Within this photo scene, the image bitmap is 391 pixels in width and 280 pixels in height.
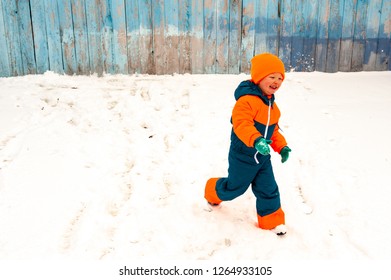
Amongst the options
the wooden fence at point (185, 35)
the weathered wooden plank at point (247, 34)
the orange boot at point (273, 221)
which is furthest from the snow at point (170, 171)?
the weathered wooden plank at point (247, 34)

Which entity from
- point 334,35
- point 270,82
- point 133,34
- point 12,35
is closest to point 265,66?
point 270,82

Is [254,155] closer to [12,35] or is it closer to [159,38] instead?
[159,38]

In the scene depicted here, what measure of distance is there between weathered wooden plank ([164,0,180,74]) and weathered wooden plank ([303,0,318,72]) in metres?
1.53

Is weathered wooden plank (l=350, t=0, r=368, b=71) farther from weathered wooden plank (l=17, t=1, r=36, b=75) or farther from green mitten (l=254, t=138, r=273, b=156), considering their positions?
weathered wooden plank (l=17, t=1, r=36, b=75)

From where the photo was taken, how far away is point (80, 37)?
191 inches

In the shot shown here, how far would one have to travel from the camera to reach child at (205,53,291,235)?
2266mm

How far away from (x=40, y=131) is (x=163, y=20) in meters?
2.08

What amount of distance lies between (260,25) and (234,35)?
0.33m

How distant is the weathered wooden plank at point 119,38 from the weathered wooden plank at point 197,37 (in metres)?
0.78

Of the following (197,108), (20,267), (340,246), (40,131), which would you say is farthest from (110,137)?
(340,246)

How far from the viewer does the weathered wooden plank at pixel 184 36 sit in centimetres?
489

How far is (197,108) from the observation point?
422 cm

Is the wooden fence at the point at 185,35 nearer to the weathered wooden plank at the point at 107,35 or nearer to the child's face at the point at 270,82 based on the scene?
the weathered wooden plank at the point at 107,35

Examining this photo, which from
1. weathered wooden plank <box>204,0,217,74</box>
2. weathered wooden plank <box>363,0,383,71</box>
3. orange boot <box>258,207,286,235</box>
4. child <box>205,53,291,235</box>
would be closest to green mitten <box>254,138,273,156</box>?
child <box>205,53,291,235</box>
